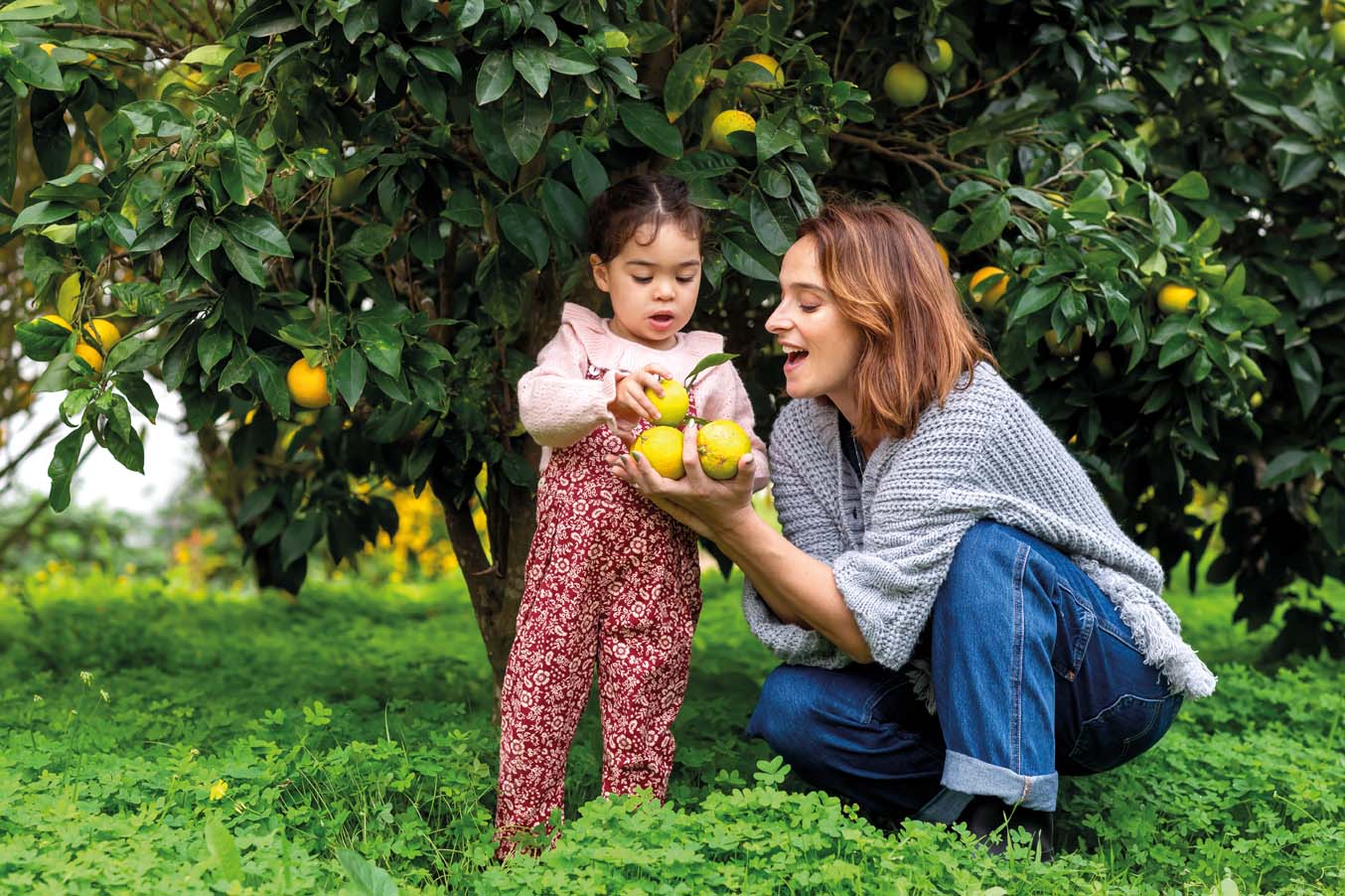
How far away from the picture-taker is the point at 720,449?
6.95ft

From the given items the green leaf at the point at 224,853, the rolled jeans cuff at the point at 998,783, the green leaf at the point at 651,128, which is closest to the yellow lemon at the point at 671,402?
the green leaf at the point at 651,128

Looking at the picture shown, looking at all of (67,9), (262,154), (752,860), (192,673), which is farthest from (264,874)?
(192,673)

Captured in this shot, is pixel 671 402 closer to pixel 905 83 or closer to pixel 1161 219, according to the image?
pixel 905 83

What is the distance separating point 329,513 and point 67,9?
1.43 meters

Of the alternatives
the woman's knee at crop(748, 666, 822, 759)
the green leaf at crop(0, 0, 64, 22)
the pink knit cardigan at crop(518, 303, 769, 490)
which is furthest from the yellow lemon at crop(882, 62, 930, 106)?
the green leaf at crop(0, 0, 64, 22)

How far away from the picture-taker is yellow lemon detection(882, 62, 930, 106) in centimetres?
269

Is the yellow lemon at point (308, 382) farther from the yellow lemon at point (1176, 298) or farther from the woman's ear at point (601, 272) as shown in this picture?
the yellow lemon at point (1176, 298)

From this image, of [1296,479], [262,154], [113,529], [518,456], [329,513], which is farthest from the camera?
[113,529]

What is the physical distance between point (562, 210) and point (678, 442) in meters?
0.44

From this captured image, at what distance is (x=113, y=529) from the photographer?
281 inches

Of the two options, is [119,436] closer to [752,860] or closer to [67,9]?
[67,9]

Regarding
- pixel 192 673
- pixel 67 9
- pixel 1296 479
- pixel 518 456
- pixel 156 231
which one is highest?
pixel 67 9

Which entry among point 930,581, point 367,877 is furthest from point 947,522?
point 367,877

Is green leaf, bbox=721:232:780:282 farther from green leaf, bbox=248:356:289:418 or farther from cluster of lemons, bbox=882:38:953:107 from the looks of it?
green leaf, bbox=248:356:289:418
